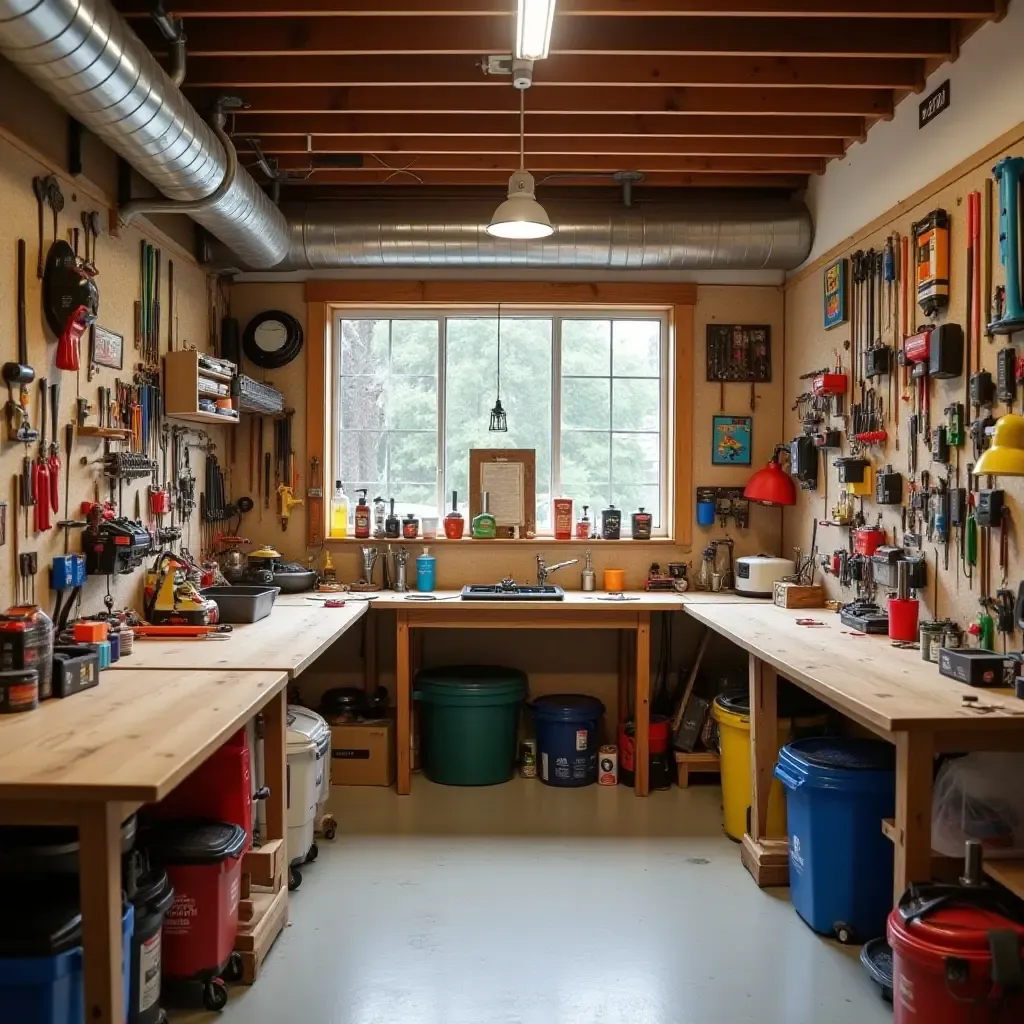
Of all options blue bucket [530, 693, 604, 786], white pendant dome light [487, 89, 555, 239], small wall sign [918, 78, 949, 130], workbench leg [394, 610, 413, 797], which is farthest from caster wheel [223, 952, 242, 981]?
small wall sign [918, 78, 949, 130]

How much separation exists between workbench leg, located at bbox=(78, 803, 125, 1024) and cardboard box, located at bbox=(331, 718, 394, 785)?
2729 millimetres

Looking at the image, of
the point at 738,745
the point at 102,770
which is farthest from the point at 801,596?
the point at 102,770

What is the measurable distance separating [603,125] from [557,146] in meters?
0.29

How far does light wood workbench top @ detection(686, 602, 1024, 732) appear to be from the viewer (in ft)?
7.38

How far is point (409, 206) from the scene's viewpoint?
4.74 m

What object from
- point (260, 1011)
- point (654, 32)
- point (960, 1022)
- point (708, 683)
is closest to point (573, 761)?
point (708, 683)

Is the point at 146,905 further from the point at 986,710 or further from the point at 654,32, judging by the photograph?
the point at 654,32

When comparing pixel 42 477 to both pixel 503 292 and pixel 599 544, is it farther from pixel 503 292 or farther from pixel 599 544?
pixel 599 544

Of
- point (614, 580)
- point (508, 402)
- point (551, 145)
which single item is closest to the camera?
point (551, 145)

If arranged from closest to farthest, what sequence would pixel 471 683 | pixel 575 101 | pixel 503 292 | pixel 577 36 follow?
1. pixel 577 36
2. pixel 575 101
3. pixel 471 683
4. pixel 503 292

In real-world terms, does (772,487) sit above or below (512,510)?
above

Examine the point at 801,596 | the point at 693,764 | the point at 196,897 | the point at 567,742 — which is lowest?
the point at 693,764

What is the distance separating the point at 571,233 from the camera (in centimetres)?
468

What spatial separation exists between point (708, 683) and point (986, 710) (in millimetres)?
2798
